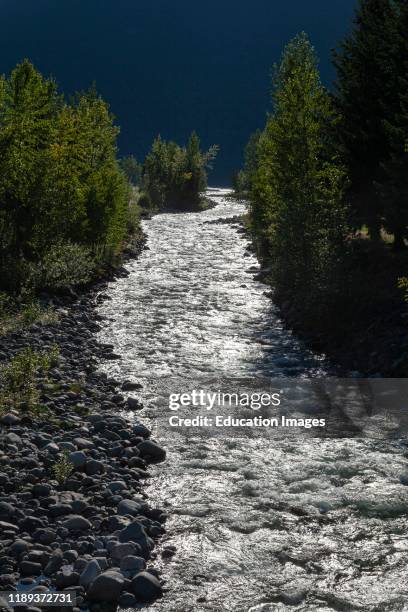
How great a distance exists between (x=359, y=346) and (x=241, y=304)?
7.53m

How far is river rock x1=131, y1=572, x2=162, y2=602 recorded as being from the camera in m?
7.34

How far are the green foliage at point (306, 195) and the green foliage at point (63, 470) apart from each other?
11378 mm

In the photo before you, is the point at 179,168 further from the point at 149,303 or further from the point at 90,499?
the point at 90,499

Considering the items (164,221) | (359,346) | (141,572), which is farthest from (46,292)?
(164,221)

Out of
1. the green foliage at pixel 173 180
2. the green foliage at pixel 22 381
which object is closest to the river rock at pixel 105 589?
the green foliage at pixel 22 381

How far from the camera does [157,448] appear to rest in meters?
11.2

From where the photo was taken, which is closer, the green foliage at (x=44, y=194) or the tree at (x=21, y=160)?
the tree at (x=21, y=160)

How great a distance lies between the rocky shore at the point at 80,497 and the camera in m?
7.44

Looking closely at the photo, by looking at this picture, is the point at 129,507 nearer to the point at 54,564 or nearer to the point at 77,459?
the point at 77,459

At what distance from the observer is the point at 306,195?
2231 centimetres

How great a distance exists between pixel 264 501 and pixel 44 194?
1700 centimetres

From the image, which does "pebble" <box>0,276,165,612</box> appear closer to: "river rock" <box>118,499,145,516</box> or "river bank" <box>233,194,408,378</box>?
"river rock" <box>118,499,145,516</box>

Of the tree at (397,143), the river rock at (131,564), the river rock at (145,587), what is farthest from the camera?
the tree at (397,143)

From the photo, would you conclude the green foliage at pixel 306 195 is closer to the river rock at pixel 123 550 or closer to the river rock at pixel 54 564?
the river rock at pixel 123 550
